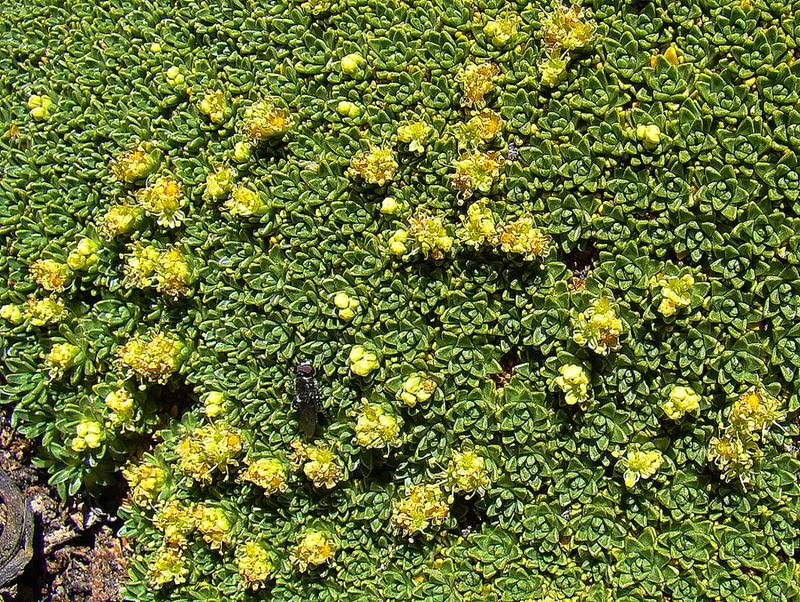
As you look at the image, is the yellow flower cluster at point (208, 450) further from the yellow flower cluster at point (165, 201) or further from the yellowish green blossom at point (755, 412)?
the yellowish green blossom at point (755, 412)

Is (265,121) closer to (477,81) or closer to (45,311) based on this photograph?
(477,81)

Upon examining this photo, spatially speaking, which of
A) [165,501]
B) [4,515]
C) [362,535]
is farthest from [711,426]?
[4,515]

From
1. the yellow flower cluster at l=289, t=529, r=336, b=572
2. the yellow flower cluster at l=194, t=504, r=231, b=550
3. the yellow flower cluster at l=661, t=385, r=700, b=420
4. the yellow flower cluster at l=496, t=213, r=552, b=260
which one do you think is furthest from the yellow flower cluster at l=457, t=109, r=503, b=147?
the yellow flower cluster at l=194, t=504, r=231, b=550

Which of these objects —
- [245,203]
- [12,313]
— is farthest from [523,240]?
[12,313]

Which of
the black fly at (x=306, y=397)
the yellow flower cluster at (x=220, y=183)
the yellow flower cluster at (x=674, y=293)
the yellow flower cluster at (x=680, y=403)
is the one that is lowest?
the black fly at (x=306, y=397)

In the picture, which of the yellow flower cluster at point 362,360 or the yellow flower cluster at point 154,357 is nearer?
the yellow flower cluster at point 362,360

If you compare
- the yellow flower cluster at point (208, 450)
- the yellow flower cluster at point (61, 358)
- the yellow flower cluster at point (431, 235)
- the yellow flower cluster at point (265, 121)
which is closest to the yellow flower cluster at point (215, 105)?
the yellow flower cluster at point (265, 121)
